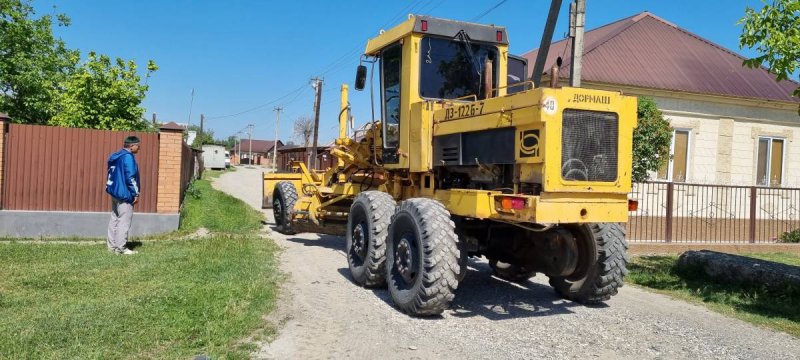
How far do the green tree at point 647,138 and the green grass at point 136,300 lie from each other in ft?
24.2

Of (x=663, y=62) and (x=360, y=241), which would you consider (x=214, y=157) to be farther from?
(x=360, y=241)

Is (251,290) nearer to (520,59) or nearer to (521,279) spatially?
(521,279)

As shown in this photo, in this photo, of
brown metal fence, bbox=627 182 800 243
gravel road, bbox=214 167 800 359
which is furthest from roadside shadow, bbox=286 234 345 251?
brown metal fence, bbox=627 182 800 243

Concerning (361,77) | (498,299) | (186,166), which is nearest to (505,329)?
(498,299)

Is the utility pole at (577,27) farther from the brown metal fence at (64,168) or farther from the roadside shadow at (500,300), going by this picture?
the brown metal fence at (64,168)

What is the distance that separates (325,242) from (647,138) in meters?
6.65

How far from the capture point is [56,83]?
18.5 metres

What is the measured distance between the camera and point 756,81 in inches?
711

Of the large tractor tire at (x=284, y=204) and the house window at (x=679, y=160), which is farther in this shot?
the house window at (x=679, y=160)

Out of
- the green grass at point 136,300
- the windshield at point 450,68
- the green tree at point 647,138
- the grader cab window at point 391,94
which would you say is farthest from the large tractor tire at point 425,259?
the green tree at point 647,138

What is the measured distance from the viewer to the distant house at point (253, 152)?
10886 centimetres

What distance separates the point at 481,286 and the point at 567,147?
2823mm

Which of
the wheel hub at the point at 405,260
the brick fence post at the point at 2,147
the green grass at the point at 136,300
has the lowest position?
the green grass at the point at 136,300

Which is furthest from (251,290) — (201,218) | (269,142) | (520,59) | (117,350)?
(269,142)
